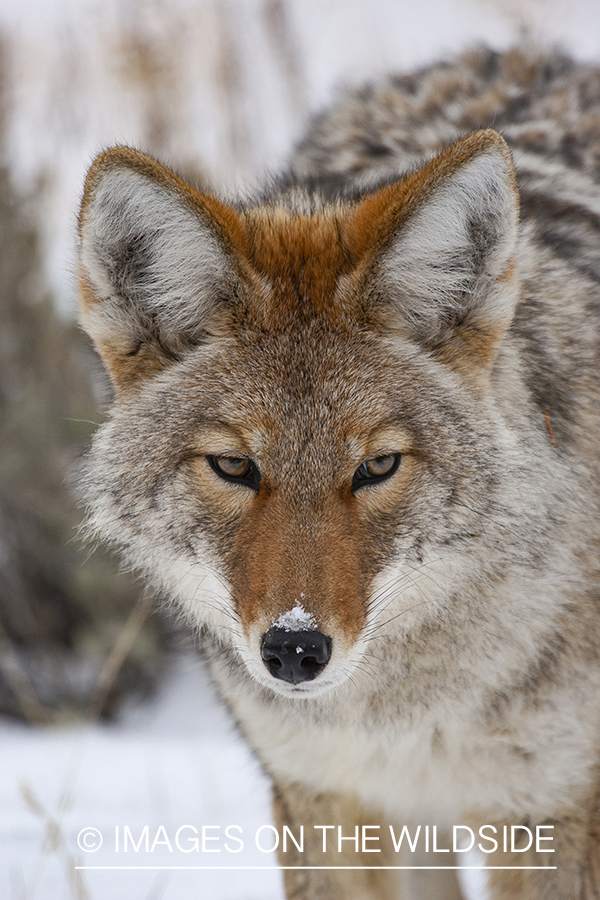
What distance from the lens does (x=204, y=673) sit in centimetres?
Answer: 340

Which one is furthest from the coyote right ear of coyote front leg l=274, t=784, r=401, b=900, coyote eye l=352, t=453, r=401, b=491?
coyote front leg l=274, t=784, r=401, b=900

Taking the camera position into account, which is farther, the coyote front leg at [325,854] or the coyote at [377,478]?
the coyote front leg at [325,854]

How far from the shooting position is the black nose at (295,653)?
2.13 metres

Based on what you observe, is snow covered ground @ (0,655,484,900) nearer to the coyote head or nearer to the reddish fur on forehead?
the coyote head

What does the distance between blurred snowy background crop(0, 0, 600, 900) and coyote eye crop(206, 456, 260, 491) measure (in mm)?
758

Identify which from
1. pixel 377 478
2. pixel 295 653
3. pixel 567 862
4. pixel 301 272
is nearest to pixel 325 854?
pixel 567 862

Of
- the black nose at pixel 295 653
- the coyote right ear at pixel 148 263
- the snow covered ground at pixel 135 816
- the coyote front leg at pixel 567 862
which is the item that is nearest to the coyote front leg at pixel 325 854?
the snow covered ground at pixel 135 816

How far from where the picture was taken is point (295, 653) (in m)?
2.13

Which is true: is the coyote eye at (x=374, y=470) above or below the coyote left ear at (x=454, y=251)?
below

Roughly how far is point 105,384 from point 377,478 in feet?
3.28

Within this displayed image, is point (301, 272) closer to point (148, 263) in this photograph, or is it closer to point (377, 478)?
point (148, 263)

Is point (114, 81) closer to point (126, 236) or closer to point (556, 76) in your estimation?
point (556, 76)

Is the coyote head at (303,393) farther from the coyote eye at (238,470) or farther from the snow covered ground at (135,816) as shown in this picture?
the snow covered ground at (135,816)

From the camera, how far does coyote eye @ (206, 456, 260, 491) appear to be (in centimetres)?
239
